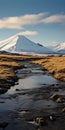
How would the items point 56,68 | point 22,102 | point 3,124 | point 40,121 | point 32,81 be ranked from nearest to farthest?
1. point 3,124
2. point 40,121
3. point 22,102
4. point 32,81
5. point 56,68

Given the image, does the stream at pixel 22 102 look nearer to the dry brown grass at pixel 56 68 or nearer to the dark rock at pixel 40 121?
the dark rock at pixel 40 121

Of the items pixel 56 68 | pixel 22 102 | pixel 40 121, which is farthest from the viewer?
pixel 56 68

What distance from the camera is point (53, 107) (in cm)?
3703

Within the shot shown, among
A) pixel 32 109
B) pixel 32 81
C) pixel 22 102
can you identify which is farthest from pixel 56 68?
pixel 32 109

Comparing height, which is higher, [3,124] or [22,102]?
[22,102]

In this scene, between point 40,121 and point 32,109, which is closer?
point 40,121

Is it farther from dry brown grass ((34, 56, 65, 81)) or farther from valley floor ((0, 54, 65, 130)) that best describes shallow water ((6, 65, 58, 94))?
valley floor ((0, 54, 65, 130))

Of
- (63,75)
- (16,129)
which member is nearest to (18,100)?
(16,129)

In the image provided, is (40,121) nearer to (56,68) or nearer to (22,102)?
(22,102)

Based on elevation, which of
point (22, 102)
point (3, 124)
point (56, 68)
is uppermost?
point (56, 68)

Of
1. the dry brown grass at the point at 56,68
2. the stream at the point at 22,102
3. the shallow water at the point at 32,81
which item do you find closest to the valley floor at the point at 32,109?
the stream at the point at 22,102

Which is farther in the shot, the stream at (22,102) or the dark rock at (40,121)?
the stream at (22,102)

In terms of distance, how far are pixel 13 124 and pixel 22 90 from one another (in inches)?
801

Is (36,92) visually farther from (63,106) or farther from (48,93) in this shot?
(63,106)
